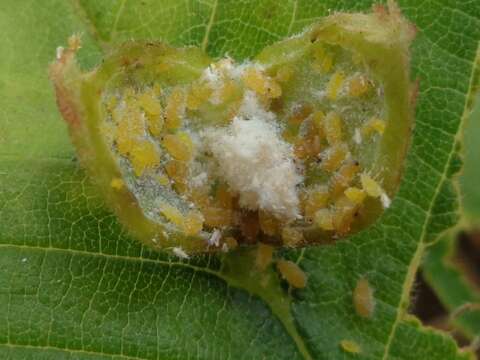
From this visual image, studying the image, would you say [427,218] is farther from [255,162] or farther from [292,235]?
[255,162]

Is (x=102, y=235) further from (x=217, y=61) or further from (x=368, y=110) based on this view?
(x=368, y=110)

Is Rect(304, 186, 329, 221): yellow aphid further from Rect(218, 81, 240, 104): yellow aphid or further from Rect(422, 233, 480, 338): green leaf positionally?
Rect(422, 233, 480, 338): green leaf

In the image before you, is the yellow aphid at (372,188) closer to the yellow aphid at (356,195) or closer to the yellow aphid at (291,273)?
the yellow aphid at (356,195)

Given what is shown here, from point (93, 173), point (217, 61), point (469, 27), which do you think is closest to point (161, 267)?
point (93, 173)

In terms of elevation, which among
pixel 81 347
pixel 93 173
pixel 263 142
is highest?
pixel 263 142

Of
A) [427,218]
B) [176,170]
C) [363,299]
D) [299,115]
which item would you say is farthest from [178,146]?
[427,218]

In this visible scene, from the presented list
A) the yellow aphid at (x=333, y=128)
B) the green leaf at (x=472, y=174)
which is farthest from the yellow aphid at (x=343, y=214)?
the green leaf at (x=472, y=174)

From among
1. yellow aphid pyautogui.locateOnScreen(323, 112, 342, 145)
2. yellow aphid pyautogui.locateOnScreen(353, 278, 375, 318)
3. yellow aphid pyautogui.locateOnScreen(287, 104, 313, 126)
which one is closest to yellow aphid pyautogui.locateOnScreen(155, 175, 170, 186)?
yellow aphid pyautogui.locateOnScreen(287, 104, 313, 126)
